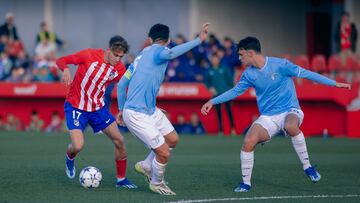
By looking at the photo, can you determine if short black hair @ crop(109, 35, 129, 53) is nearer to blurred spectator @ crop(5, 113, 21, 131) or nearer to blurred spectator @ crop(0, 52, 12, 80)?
blurred spectator @ crop(5, 113, 21, 131)

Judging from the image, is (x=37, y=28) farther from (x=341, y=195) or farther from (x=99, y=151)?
(x=341, y=195)

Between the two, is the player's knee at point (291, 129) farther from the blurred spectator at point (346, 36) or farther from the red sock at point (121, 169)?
the blurred spectator at point (346, 36)

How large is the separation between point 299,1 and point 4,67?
9.48 m

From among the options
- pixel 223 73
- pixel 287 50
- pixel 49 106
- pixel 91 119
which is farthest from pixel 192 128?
pixel 91 119

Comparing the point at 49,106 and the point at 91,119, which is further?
the point at 49,106

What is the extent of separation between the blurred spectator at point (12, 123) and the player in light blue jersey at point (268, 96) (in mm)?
13691

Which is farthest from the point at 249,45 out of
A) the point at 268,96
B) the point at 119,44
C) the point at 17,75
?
the point at 17,75

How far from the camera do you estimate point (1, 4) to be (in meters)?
→ 28.5

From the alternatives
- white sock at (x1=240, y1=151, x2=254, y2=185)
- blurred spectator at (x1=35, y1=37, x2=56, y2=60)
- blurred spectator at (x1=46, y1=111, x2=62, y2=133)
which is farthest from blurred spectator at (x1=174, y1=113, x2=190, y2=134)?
white sock at (x1=240, y1=151, x2=254, y2=185)

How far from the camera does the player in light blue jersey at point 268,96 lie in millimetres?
11938

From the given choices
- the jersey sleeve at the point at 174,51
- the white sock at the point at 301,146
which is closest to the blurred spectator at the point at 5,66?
the white sock at the point at 301,146

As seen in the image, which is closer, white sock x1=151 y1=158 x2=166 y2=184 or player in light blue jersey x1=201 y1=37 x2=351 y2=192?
white sock x1=151 y1=158 x2=166 y2=184

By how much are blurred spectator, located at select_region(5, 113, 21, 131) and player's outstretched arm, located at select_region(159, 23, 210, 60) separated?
47.6 ft

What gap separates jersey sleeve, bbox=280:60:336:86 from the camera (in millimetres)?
11953
